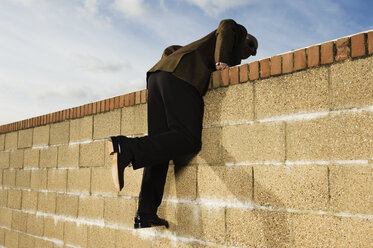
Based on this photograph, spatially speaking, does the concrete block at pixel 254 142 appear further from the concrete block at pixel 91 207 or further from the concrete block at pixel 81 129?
the concrete block at pixel 81 129

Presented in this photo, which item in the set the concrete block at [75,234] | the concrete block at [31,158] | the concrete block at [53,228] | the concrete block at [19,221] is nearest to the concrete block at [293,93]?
the concrete block at [75,234]

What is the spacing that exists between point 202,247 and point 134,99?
5.08 ft

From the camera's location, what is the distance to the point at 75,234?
4.64 metres

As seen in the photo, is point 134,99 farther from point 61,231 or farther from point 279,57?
point 61,231

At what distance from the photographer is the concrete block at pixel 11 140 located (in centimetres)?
651

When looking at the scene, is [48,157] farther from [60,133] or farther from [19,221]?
[19,221]

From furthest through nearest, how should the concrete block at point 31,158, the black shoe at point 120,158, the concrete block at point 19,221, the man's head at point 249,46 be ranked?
the concrete block at point 19,221 < the concrete block at point 31,158 < the man's head at point 249,46 < the black shoe at point 120,158

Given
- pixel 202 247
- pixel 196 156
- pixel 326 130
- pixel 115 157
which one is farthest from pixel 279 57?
pixel 202 247

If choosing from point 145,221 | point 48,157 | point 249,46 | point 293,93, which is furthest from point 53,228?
point 293,93

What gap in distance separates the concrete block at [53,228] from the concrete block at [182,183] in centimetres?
208

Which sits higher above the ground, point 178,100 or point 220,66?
point 220,66

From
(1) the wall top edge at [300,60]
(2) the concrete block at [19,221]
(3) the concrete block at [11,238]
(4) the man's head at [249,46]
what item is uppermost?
(4) the man's head at [249,46]

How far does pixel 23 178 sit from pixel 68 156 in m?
1.52

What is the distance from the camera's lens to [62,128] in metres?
5.18
